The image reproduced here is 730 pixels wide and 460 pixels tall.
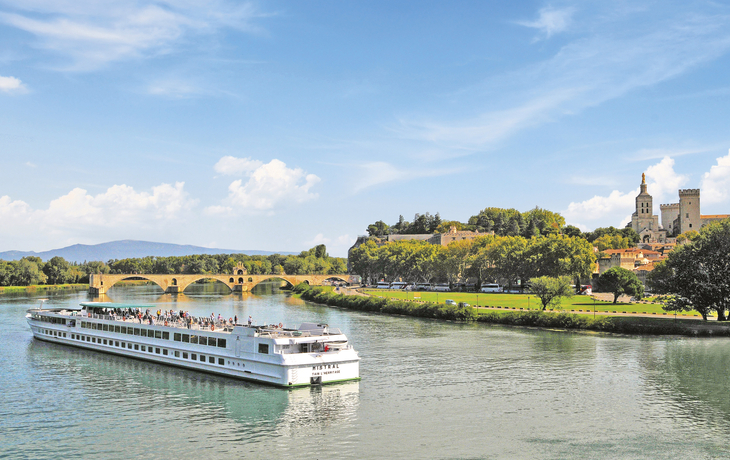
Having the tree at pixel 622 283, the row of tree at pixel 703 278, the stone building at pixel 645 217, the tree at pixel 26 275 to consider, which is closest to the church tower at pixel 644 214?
A: the stone building at pixel 645 217

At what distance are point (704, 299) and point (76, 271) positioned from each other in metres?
175

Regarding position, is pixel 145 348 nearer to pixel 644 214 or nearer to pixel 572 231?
pixel 572 231

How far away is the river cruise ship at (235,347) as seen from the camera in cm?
3741

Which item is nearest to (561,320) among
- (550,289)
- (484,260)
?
(550,289)

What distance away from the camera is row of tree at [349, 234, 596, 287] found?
10394 centimetres

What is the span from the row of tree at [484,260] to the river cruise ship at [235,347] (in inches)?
2792

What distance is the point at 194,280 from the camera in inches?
6009

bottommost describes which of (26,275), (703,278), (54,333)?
(54,333)

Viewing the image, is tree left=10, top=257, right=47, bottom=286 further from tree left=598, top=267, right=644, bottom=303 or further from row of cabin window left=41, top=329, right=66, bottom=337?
tree left=598, top=267, right=644, bottom=303

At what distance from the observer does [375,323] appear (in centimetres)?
7456

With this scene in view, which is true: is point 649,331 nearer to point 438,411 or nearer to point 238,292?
point 438,411

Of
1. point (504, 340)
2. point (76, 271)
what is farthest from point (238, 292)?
point (504, 340)

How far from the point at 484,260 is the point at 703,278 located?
63.7 meters

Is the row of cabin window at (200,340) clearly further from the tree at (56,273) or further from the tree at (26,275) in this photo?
the tree at (56,273)
